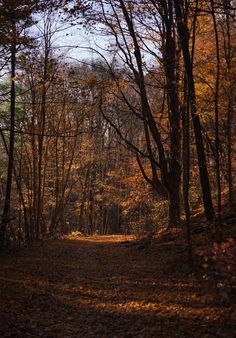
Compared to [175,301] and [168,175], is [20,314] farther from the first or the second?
[168,175]

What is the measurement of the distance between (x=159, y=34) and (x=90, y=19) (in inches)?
154

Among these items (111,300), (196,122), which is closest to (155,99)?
(196,122)

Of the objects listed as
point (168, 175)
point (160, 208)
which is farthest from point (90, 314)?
point (160, 208)

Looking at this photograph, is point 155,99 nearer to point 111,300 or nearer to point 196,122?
point 196,122

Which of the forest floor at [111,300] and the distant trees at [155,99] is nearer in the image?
the forest floor at [111,300]

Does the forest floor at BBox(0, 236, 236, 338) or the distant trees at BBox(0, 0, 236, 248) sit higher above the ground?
the distant trees at BBox(0, 0, 236, 248)

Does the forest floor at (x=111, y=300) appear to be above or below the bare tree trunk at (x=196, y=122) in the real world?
below

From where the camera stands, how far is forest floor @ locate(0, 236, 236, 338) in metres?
6.17

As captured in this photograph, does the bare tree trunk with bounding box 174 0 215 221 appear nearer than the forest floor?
No

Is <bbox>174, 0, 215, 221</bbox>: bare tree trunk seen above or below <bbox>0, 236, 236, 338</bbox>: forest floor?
above

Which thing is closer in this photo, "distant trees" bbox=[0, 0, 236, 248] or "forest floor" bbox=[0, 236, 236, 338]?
"forest floor" bbox=[0, 236, 236, 338]

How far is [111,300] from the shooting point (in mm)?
8133

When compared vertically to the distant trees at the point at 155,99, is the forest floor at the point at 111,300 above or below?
below

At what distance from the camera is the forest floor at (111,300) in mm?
6172
